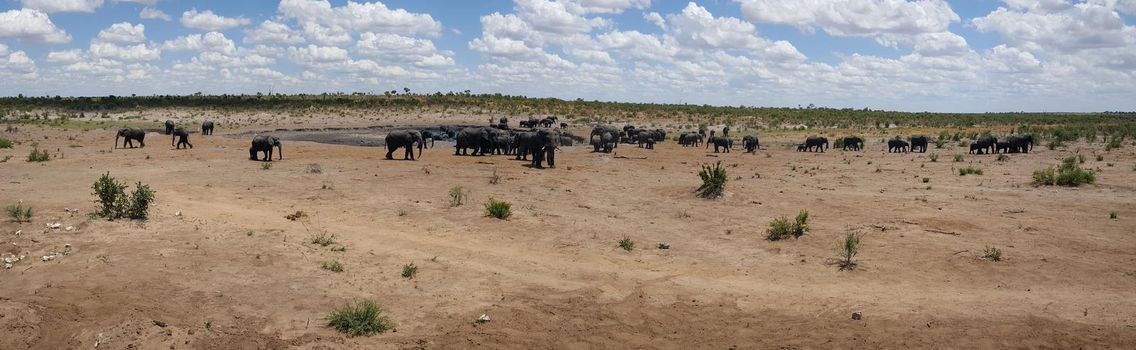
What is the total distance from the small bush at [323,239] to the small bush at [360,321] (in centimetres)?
320

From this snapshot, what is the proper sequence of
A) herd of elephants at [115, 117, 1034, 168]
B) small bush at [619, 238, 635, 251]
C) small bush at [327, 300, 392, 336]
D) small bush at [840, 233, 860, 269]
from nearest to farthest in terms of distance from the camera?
small bush at [327, 300, 392, 336] < small bush at [840, 233, 860, 269] < small bush at [619, 238, 635, 251] < herd of elephants at [115, 117, 1034, 168]

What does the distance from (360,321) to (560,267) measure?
4.08 metres

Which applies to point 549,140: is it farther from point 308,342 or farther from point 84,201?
point 308,342

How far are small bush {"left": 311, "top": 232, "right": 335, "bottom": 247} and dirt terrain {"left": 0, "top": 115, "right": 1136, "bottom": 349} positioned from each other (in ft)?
0.62

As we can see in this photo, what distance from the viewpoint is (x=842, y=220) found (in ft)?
54.3

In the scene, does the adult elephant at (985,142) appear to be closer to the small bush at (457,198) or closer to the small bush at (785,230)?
the small bush at (785,230)

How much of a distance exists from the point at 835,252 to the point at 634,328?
214 inches

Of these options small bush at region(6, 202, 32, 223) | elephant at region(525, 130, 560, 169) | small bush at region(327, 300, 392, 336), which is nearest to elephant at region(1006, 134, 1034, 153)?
elephant at region(525, 130, 560, 169)

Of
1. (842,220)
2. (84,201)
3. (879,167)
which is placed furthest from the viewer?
(879,167)

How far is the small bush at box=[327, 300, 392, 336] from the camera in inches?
370

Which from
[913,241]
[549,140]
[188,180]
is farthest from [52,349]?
[549,140]

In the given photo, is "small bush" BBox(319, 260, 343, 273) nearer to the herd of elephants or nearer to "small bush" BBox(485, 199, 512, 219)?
"small bush" BBox(485, 199, 512, 219)

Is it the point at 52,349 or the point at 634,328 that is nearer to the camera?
the point at 52,349

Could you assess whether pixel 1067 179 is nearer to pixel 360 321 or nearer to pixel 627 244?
pixel 627 244
